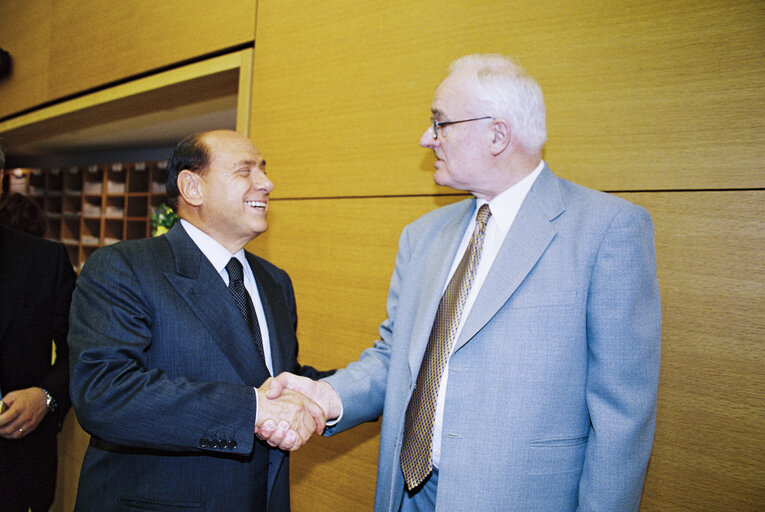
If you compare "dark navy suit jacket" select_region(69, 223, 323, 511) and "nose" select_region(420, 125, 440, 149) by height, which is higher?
"nose" select_region(420, 125, 440, 149)

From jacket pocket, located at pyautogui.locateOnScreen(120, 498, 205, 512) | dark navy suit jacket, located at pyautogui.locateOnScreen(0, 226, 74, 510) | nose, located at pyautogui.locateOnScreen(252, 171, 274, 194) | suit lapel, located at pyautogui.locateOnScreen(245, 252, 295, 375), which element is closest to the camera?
jacket pocket, located at pyautogui.locateOnScreen(120, 498, 205, 512)

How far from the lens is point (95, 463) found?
1300mm

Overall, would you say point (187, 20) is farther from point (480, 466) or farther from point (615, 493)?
point (615, 493)

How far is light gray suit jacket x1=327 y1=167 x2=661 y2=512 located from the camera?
3.55 ft

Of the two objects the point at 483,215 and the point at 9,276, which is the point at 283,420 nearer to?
the point at 483,215

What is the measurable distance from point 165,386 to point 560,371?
958 millimetres

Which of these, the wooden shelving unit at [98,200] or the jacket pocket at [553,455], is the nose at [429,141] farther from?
the wooden shelving unit at [98,200]

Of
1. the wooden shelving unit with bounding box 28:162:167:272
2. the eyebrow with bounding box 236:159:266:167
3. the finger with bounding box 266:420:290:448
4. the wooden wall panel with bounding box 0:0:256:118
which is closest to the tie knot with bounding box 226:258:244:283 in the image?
the eyebrow with bounding box 236:159:266:167

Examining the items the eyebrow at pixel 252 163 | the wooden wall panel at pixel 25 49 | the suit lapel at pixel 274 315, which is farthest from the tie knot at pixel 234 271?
the wooden wall panel at pixel 25 49

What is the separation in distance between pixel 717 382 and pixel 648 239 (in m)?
0.61

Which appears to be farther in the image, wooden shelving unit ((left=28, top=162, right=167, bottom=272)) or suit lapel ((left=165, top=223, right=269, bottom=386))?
wooden shelving unit ((left=28, top=162, right=167, bottom=272))

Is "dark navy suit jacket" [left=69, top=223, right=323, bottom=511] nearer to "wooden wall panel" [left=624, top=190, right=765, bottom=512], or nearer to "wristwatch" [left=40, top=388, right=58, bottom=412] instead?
"wristwatch" [left=40, top=388, right=58, bottom=412]

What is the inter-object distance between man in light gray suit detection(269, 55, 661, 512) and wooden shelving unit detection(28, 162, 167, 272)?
21.2ft

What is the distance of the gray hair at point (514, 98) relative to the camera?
4.41ft
